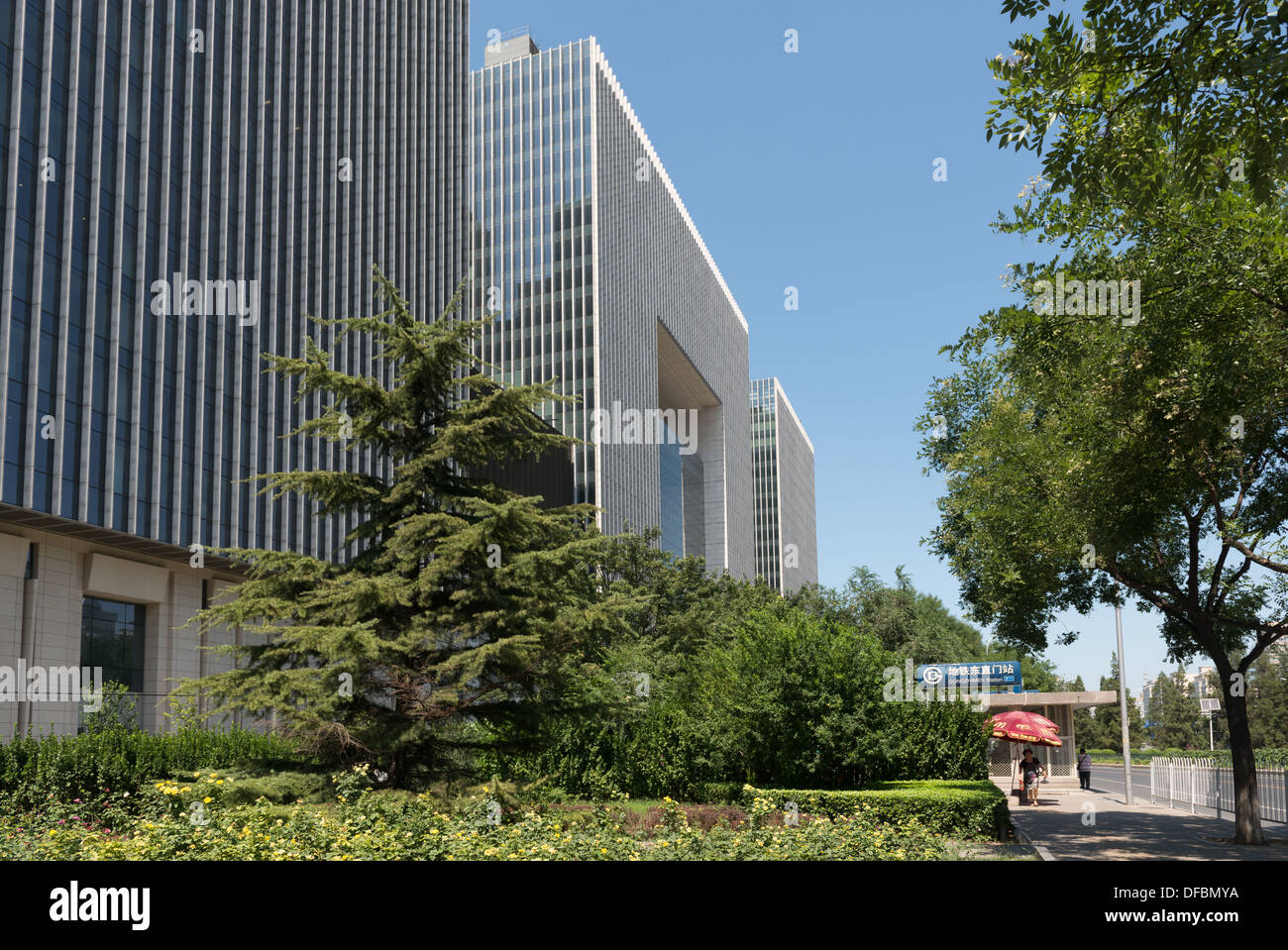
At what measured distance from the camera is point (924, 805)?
64.2 feet

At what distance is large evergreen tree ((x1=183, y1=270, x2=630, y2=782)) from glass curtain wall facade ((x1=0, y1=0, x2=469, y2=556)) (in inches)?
576

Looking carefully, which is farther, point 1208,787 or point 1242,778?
point 1208,787

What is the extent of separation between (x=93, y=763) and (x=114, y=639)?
46.8 feet

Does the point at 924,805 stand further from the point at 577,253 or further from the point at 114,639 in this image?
the point at 577,253

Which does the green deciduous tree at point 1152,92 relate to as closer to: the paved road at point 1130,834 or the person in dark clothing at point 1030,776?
the paved road at point 1130,834

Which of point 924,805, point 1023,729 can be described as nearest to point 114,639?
point 924,805

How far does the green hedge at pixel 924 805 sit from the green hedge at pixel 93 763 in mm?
9340

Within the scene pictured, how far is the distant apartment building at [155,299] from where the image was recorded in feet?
98.3

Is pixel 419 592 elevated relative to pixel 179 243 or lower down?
lower down

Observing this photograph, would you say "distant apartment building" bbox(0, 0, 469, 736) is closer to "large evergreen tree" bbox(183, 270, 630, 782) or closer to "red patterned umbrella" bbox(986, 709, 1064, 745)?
"large evergreen tree" bbox(183, 270, 630, 782)

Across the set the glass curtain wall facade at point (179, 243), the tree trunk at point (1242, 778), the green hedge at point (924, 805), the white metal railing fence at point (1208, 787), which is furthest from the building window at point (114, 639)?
the white metal railing fence at point (1208, 787)

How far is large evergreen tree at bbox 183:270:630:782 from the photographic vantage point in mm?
17266
